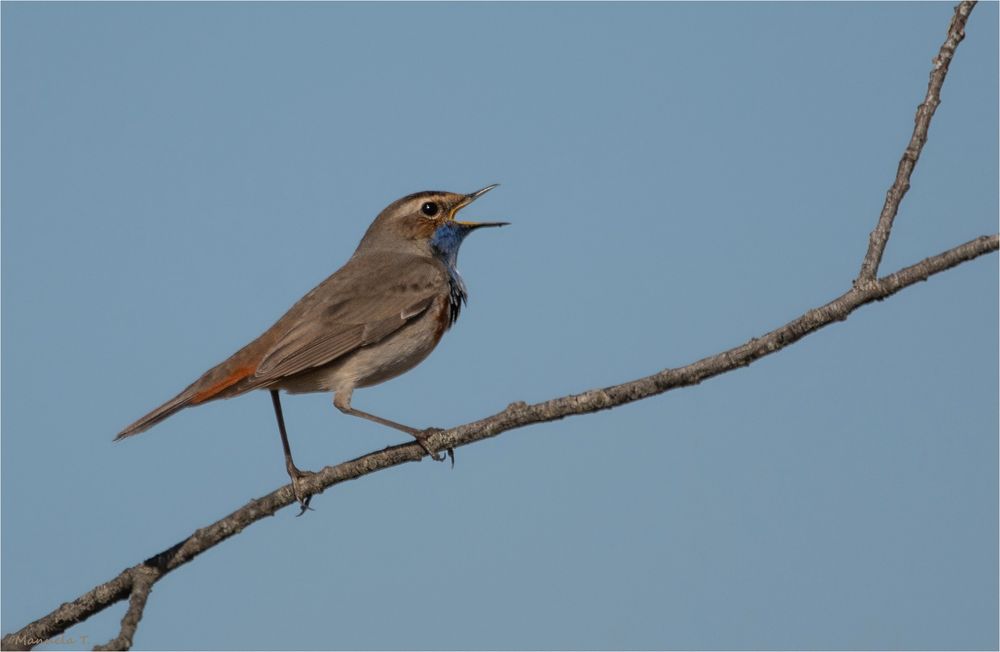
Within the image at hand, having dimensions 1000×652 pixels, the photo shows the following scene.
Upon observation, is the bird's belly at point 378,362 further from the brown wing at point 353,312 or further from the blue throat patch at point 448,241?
the blue throat patch at point 448,241

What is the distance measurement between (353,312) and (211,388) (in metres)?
1.57

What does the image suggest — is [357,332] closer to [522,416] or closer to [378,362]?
[378,362]

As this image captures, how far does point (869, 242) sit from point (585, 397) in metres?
1.70

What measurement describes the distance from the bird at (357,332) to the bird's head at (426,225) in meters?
0.01

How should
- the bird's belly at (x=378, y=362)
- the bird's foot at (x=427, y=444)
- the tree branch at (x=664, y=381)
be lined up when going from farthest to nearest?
the bird's belly at (x=378, y=362) < the bird's foot at (x=427, y=444) < the tree branch at (x=664, y=381)

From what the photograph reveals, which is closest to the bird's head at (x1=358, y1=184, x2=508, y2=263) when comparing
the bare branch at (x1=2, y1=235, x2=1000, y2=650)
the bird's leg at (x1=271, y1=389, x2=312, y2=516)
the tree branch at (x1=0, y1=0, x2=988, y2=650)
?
the bird's leg at (x1=271, y1=389, x2=312, y2=516)

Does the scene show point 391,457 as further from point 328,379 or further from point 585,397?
point 328,379

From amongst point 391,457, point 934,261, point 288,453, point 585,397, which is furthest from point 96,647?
point 934,261

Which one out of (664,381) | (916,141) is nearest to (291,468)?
(664,381)

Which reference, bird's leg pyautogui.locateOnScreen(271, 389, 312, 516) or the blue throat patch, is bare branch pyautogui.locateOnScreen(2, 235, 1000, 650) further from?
the blue throat patch

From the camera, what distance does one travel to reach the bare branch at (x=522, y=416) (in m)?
5.38

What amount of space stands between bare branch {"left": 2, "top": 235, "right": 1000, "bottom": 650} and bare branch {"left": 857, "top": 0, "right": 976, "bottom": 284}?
16 centimetres

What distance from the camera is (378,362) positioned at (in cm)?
945

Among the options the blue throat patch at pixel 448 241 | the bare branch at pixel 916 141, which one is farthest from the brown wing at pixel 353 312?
the bare branch at pixel 916 141
